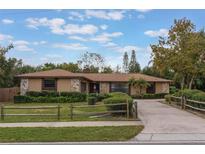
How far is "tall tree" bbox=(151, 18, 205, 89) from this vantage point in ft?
115

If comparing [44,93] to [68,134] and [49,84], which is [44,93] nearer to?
[49,84]

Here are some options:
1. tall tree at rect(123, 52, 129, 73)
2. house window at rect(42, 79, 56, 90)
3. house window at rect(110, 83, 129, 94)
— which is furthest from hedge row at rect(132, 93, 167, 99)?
house window at rect(42, 79, 56, 90)

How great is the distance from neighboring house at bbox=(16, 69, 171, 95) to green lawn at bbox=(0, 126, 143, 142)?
80.4 ft

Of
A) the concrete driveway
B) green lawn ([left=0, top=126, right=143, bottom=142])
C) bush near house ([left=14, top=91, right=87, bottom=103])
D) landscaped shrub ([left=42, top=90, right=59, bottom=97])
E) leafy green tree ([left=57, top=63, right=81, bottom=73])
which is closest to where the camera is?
the concrete driveway

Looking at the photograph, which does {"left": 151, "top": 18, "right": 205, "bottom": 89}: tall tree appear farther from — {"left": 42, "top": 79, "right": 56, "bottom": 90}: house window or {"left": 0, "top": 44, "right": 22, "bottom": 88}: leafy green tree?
{"left": 0, "top": 44, "right": 22, "bottom": 88}: leafy green tree

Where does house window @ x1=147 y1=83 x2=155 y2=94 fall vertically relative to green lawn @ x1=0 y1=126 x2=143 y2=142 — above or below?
above

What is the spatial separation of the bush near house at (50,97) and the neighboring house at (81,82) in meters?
1.41

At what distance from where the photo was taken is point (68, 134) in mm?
13961

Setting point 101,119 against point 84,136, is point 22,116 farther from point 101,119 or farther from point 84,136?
point 84,136

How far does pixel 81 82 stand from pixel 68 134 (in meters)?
28.1

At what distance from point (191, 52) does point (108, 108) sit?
1640 centimetres

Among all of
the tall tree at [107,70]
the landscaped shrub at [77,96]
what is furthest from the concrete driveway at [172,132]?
the tall tree at [107,70]
